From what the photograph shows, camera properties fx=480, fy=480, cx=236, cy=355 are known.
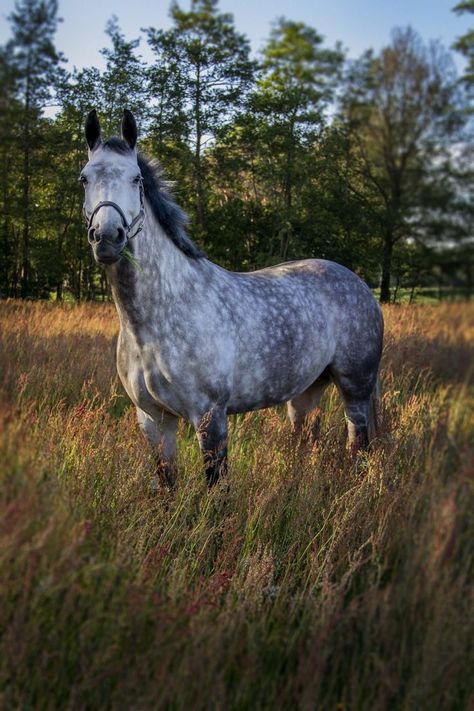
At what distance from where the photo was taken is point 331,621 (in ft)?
4.71

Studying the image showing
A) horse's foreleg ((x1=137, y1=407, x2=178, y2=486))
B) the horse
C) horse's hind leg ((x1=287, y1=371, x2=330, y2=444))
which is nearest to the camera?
the horse

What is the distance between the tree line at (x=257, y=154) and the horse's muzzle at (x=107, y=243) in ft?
3.00

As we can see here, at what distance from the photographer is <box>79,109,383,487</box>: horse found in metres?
2.25

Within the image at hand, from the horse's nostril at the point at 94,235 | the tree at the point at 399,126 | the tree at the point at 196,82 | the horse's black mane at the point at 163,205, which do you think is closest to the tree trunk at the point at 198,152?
the tree at the point at 196,82

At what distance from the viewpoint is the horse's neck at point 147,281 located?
2.45 meters

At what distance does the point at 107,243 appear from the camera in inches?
81.1

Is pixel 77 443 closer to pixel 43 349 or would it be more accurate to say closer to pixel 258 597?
pixel 258 597

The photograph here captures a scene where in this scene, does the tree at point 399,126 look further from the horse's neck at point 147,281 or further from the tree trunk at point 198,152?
the tree trunk at point 198,152

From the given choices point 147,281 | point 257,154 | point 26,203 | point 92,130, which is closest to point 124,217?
point 147,281

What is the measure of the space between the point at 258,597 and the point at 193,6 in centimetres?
287

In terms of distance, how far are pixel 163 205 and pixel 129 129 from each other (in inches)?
15.9

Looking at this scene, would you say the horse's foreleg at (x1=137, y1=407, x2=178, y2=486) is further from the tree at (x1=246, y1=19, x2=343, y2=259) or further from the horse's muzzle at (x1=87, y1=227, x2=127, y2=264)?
the tree at (x1=246, y1=19, x2=343, y2=259)

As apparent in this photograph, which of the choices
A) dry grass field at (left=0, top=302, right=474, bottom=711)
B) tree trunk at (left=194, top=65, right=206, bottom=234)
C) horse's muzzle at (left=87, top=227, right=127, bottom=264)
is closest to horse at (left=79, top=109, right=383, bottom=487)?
horse's muzzle at (left=87, top=227, right=127, bottom=264)

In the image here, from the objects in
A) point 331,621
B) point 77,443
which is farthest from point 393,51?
point 77,443
